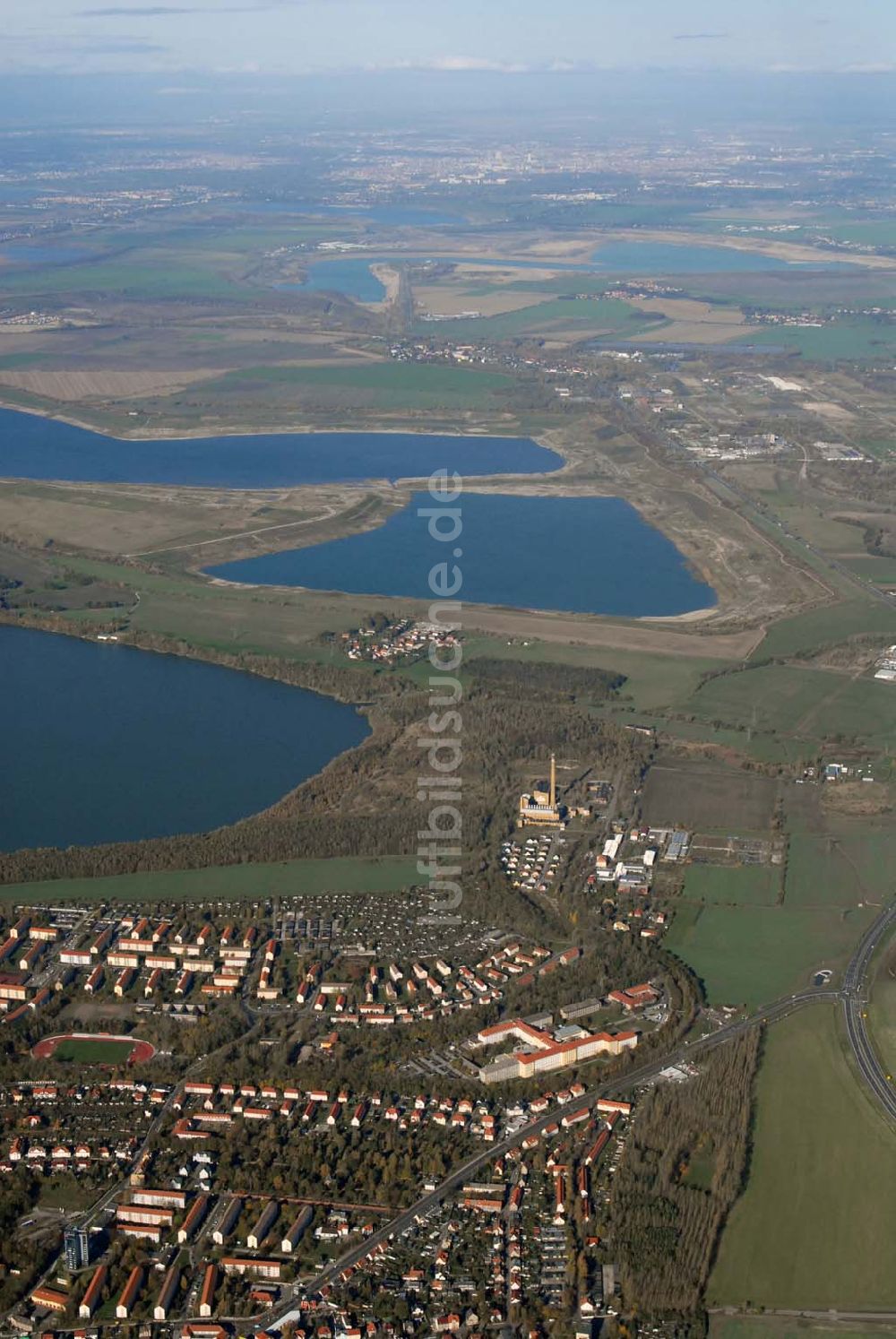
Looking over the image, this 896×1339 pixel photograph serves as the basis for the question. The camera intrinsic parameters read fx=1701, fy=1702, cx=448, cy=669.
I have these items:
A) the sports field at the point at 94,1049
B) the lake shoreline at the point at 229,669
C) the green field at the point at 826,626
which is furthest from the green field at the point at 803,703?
the sports field at the point at 94,1049

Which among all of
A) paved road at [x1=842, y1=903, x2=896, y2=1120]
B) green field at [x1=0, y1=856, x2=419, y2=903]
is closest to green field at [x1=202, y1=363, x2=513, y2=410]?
green field at [x1=0, y1=856, x2=419, y2=903]

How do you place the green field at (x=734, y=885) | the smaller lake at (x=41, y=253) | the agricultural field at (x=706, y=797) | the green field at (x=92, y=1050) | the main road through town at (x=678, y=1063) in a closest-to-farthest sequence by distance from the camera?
the main road through town at (x=678, y=1063)
the green field at (x=92, y=1050)
the green field at (x=734, y=885)
the agricultural field at (x=706, y=797)
the smaller lake at (x=41, y=253)

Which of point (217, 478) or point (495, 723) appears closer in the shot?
point (495, 723)

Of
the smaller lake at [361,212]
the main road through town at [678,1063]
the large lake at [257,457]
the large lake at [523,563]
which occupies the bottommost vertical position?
the main road through town at [678,1063]

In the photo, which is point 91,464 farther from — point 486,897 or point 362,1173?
point 362,1173

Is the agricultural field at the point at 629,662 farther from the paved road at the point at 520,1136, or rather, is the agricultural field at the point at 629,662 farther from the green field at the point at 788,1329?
the green field at the point at 788,1329

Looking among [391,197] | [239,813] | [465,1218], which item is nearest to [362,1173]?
[465,1218]
